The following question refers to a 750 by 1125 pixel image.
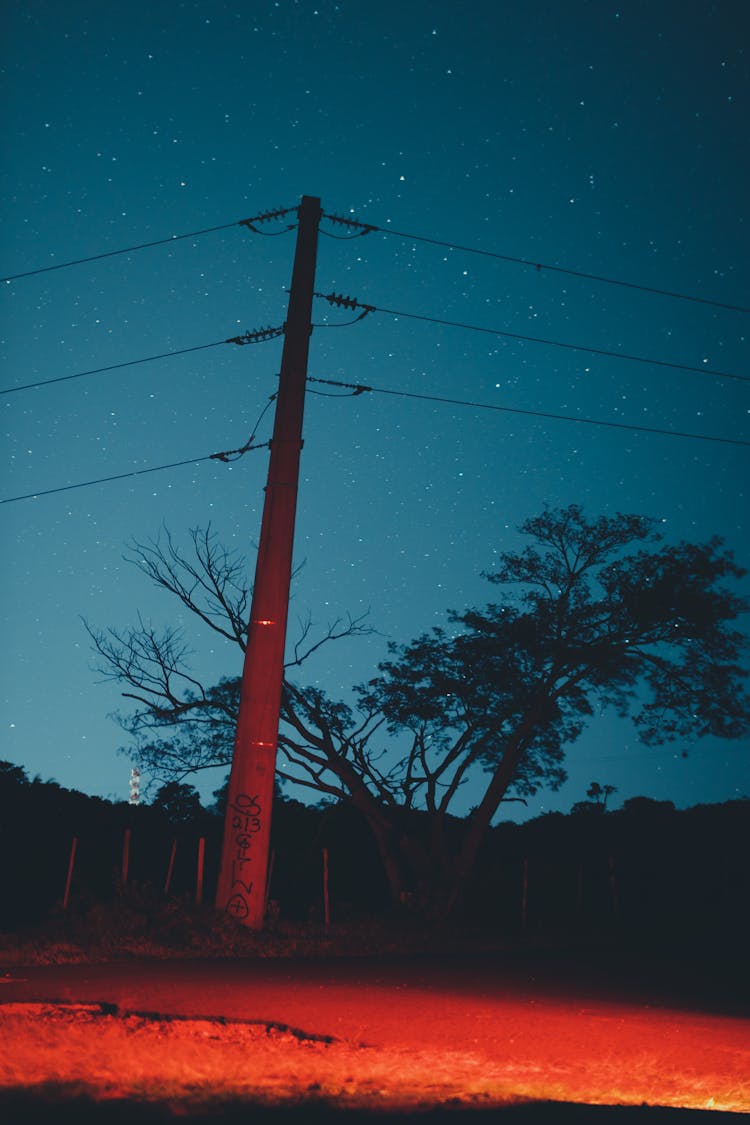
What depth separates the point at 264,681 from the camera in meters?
15.9

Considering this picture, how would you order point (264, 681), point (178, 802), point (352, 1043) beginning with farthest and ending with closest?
point (178, 802), point (264, 681), point (352, 1043)

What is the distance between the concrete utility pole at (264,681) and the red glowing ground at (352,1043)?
4456mm

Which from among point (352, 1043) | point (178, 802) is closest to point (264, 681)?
point (352, 1043)

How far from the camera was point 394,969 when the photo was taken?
12836 millimetres

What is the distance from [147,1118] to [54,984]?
496 centimetres

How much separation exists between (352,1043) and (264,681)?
8.81 meters

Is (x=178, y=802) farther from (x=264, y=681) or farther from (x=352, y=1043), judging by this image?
(x=352, y=1043)

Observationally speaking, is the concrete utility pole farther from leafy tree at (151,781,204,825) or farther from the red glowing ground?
leafy tree at (151,781,204,825)

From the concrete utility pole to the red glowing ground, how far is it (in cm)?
446

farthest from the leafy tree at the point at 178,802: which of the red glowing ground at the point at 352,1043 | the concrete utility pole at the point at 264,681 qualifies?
the red glowing ground at the point at 352,1043

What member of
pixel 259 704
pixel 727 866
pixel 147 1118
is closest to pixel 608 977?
pixel 259 704

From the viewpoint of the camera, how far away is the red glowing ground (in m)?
5.86

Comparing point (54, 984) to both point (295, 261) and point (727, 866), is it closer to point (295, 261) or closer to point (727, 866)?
point (295, 261)

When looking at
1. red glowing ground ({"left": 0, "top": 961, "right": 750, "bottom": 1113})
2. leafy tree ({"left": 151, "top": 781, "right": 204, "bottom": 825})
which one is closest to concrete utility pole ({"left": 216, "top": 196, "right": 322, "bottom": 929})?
red glowing ground ({"left": 0, "top": 961, "right": 750, "bottom": 1113})
